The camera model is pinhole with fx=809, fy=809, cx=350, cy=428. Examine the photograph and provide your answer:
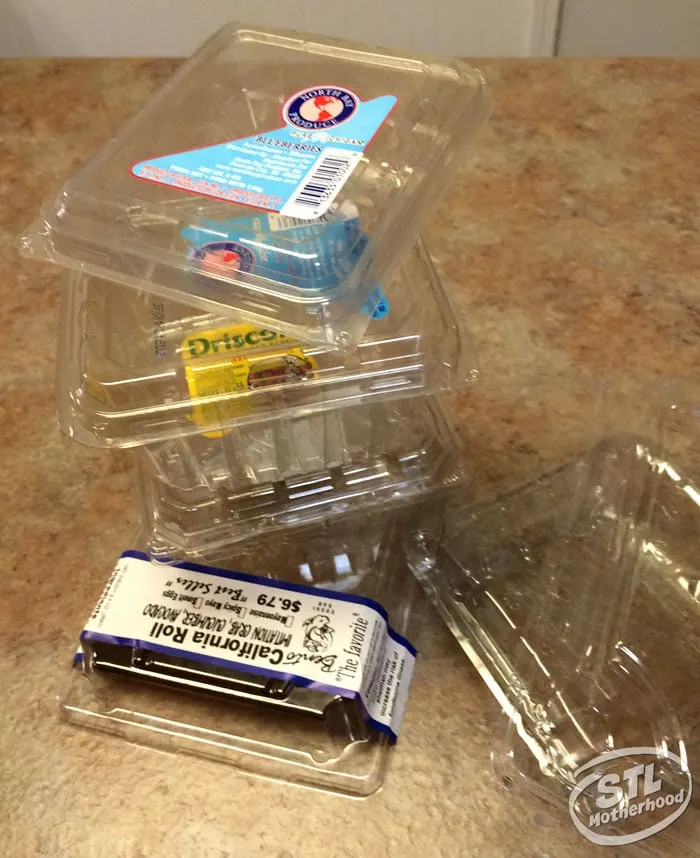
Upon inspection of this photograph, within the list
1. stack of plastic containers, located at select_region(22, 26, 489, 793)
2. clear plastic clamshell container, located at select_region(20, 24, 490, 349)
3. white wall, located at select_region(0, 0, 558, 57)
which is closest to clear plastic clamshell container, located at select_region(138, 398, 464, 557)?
stack of plastic containers, located at select_region(22, 26, 489, 793)

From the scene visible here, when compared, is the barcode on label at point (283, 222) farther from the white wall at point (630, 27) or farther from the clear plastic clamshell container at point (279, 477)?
the white wall at point (630, 27)

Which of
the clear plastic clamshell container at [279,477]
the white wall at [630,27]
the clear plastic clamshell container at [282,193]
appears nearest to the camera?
the clear plastic clamshell container at [282,193]

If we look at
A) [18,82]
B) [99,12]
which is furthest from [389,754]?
[99,12]

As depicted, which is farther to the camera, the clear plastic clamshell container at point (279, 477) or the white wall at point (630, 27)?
the white wall at point (630, 27)

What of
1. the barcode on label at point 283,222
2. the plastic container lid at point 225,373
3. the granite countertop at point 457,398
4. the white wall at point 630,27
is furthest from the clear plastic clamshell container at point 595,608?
the white wall at point 630,27

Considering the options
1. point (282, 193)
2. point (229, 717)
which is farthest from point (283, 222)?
point (229, 717)

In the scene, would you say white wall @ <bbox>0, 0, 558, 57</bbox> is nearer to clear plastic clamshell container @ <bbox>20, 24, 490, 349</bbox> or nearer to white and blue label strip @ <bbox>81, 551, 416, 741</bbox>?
clear plastic clamshell container @ <bbox>20, 24, 490, 349</bbox>
